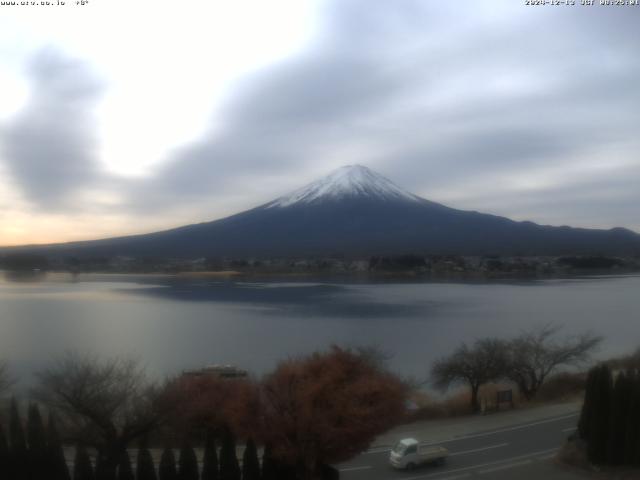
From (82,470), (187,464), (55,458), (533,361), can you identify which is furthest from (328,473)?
(533,361)

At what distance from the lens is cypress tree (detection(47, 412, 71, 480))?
13.1ft

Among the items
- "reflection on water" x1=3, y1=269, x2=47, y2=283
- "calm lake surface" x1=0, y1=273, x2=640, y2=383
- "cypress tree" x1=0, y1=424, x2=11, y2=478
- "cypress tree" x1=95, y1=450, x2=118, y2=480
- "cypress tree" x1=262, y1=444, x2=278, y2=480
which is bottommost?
"calm lake surface" x1=0, y1=273, x2=640, y2=383

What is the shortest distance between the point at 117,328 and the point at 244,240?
33.1 meters

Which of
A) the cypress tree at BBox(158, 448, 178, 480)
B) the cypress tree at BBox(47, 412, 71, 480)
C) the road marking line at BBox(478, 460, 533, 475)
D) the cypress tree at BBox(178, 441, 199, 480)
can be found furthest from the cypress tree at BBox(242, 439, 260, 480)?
the road marking line at BBox(478, 460, 533, 475)

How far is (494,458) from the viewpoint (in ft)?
17.3

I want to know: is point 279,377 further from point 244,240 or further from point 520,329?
point 244,240

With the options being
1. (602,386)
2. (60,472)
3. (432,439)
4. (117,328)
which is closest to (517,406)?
(432,439)

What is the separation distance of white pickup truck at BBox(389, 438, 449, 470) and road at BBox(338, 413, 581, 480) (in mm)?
51

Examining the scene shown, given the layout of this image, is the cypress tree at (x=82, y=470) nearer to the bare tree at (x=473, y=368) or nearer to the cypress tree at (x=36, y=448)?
the cypress tree at (x=36, y=448)

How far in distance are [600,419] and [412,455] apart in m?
1.39

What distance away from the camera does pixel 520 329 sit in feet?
51.2

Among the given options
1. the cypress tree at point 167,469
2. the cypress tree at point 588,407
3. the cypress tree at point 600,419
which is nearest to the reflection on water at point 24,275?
the cypress tree at point 167,469

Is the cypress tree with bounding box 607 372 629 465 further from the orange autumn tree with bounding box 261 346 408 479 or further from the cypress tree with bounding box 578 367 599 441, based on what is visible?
the orange autumn tree with bounding box 261 346 408 479

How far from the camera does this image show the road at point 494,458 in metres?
4.82
